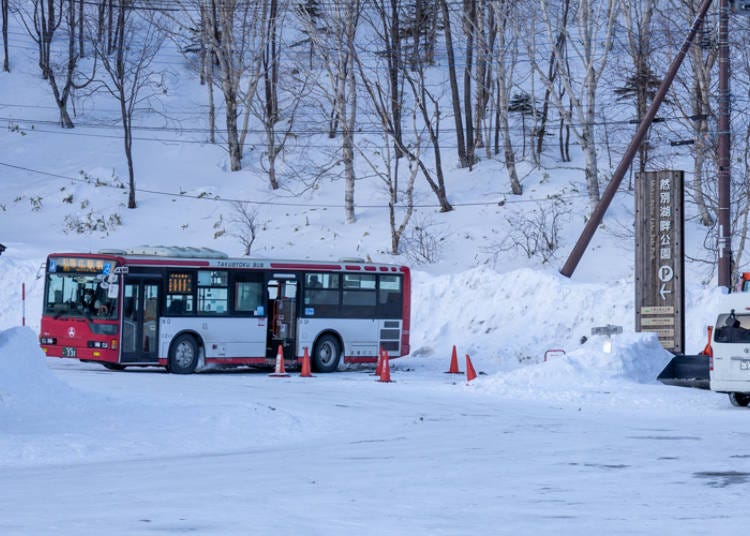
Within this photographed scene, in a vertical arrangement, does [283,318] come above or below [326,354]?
above

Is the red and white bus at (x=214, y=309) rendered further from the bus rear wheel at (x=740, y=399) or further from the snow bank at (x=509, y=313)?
the bus rear wheel at (x=740, y=399)

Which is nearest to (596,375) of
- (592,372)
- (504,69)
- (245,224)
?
(592,372)

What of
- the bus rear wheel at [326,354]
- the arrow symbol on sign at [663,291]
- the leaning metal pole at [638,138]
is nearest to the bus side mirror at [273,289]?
the bus rear wheel at [326,354]

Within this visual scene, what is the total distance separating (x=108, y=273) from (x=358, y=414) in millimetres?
10481

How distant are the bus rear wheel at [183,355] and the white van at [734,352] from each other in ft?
41.3

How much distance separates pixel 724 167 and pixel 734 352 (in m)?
9.99

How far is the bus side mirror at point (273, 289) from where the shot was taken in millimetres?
30292

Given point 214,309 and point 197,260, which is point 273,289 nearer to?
Result: point 214,309

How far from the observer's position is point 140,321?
1103 inches

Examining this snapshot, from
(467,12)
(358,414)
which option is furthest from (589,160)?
(358,414)

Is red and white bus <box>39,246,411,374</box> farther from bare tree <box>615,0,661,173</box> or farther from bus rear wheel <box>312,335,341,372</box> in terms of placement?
bare tree <box>615,0,661,173</box>

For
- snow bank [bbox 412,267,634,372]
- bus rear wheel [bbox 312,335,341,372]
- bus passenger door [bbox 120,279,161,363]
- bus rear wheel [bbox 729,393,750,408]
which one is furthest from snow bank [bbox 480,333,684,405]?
bus passenger door [bbox 120,279,161,363]

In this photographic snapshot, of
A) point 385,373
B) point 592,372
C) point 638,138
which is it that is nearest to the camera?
point 592,372

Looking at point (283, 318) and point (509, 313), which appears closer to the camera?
point (283, 318)
